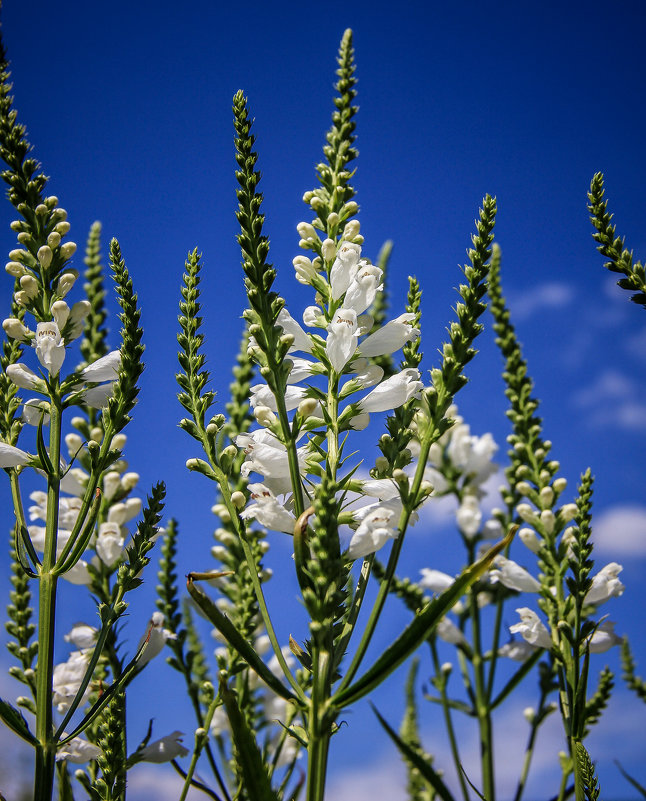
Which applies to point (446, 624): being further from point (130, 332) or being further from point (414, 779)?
point (130, 332)

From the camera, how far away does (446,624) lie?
137 inches

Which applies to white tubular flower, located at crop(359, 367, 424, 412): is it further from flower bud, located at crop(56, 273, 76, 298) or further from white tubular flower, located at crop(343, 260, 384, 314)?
flower bud, located at crop(56, 273, 76, 298)

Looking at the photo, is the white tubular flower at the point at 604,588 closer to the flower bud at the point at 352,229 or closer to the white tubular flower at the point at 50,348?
the flower bud at the point at 352,229

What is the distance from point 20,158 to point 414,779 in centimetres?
361

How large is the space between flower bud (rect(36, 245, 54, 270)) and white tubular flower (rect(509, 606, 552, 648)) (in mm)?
2120

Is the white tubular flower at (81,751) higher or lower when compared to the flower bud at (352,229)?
lower

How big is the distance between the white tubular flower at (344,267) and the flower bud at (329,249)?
0.03 metres

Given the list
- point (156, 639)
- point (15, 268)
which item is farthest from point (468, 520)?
point (15, 268)

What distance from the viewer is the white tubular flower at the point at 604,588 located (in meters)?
2.66

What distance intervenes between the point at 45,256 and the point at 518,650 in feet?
8.43

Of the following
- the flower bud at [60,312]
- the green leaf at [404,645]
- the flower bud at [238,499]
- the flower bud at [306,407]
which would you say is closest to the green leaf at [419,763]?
the green leaf at [404,645]

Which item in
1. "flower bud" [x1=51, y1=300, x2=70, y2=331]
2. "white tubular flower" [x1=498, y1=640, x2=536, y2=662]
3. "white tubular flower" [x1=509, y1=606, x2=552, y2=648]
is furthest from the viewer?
Answer: "white tubular flower" [x1=498, y1=640, x2=536, y2=662]

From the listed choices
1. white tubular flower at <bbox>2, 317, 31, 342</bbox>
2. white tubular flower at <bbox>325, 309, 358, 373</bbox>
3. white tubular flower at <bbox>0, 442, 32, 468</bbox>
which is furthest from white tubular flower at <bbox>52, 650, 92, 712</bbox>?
white tubular flower at <bbox>325, 309, 358, 373</bbox>

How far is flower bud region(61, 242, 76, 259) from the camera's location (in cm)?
230
